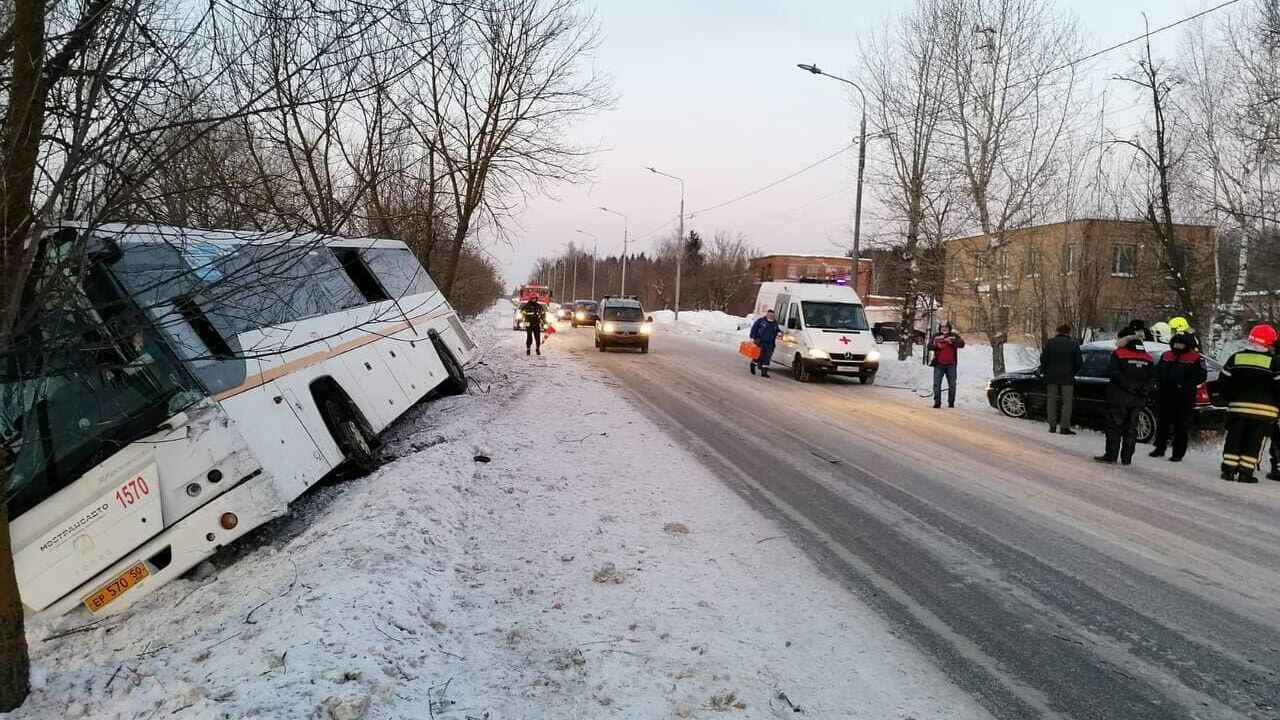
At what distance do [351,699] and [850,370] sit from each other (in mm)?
16138

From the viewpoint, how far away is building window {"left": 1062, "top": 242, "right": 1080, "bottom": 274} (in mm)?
21188

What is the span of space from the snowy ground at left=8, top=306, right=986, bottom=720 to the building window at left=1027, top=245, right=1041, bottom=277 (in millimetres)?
17531

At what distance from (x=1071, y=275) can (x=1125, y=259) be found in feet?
17.8

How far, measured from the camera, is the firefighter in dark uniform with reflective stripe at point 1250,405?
8578 mm

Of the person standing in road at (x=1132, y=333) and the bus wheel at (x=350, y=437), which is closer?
the bus wheel at (x=350, y=437)

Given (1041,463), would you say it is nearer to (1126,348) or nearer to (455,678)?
(1126,348)

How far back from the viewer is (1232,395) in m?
8.88

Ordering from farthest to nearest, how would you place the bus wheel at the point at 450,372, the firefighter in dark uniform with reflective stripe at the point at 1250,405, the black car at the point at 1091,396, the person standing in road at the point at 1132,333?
the bus wheel at the point at 450,372, the black car at the point at 1091,396, the person standing in road at the point at 1132,333, the firefighter in dark uniform with reflective stripe at the point at 1250,405

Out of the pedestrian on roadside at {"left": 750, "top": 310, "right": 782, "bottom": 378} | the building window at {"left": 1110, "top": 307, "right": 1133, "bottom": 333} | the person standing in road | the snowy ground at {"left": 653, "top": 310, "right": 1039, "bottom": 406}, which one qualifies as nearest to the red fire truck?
the pedestrian on roadside at {"left": 750, "top": 310, "right": 782, "bottom": 378}

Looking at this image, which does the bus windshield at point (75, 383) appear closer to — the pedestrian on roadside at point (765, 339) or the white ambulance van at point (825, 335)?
the white ambulance van at point (825, 335)

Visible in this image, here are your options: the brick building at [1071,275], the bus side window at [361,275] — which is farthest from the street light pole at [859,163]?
the bus side window at [361,275]

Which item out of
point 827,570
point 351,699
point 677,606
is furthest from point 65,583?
point 827,570

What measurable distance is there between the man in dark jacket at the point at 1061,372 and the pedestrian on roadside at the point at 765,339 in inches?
297

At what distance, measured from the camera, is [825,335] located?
17.6 m
